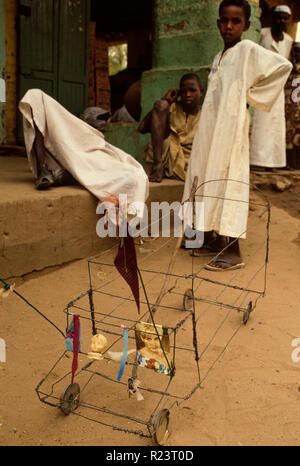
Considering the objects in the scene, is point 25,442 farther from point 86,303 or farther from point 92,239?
point 92,239

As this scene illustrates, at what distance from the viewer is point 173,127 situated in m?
4.33

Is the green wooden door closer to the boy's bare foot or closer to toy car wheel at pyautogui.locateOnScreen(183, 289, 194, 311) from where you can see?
the boy's bare foot

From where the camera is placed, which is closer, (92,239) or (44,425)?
(44,425)

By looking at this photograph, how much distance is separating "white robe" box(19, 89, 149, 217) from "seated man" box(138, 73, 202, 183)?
2.24 ft

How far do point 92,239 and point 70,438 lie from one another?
6.57 ft

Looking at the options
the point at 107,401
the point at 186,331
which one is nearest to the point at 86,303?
the point at 186,331

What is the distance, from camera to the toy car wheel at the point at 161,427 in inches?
60.5

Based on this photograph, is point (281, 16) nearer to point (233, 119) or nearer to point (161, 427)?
point (233, 119)

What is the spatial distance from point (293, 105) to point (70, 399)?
433 cm

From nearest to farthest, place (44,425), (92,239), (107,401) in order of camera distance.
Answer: (44,425), (107,401), (92,239)

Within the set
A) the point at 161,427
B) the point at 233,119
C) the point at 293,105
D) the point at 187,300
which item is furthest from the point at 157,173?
the point at 161,427

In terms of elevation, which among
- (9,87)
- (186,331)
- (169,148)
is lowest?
(186,331)

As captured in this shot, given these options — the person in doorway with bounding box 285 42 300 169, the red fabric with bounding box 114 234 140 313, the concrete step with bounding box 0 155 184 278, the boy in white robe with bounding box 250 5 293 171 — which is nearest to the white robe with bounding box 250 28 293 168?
the boy in white robe with bounding box 250 5 293 171

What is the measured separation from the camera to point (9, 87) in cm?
551
